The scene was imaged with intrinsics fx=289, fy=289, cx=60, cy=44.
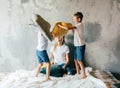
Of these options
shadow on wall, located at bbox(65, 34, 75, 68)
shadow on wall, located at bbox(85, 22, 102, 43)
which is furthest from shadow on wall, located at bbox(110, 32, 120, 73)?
shadow on wall, located at bbox(65, 34, 75, 68)

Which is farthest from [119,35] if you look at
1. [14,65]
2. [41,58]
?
→ [14,65]

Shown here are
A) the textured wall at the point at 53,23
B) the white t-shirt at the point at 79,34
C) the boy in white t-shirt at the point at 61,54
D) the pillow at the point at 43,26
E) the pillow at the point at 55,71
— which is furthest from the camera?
the textured wall at the point at 53,23

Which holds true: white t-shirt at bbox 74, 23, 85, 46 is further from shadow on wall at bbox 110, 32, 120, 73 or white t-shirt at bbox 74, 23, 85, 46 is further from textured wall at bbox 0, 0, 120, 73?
shadow on wall at bbox 110, 32, 120, 73

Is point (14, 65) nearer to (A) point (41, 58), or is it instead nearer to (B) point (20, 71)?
(B) point (20, 71)

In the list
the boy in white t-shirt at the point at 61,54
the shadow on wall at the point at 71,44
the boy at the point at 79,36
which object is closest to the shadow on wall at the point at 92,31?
the shadow on wall at the point at 71,44

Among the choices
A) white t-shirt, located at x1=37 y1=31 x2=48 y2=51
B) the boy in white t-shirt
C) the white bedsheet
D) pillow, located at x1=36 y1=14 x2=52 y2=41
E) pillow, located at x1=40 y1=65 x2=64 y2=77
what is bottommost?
the white bedsheet

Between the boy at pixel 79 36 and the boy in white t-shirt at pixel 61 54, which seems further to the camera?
the boy in white t-shirt at pixel 61 54

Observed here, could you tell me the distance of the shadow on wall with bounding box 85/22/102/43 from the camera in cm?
363

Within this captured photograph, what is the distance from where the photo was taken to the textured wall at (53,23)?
357 cm

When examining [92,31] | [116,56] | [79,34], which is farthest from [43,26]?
[116,56]

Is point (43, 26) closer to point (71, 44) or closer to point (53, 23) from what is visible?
point (53, 23)

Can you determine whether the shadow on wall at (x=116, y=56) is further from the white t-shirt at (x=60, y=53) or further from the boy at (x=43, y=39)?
the boy at (x=43, y=39)

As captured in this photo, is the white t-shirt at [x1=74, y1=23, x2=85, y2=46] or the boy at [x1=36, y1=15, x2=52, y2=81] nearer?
the boy at [x1=36, y1=15, x2=52, y2=81]

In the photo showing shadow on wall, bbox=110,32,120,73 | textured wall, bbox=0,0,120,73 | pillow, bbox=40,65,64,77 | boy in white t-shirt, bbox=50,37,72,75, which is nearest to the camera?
pillow, bbox=40,65,64,77
